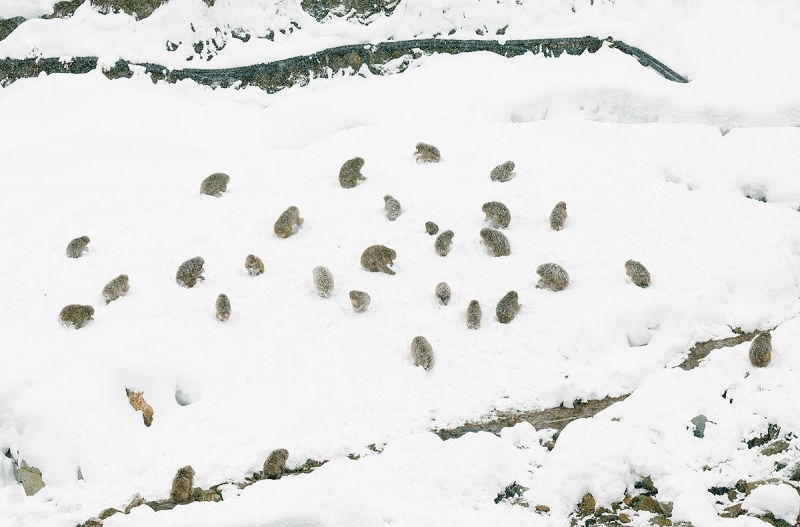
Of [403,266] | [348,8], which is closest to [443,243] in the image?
[403,266]

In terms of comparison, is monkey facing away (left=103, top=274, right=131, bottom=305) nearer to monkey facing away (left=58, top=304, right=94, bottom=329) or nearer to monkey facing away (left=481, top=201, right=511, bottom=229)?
monkey facing away (left=58, top=304, right=94, bottom=329)

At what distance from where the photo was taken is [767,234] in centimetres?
733

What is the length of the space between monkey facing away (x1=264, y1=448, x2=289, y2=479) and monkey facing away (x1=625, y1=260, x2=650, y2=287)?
3917 millimetres

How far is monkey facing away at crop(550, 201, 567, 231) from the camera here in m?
7.44

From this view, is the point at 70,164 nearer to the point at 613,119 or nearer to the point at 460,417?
the point at 460,417

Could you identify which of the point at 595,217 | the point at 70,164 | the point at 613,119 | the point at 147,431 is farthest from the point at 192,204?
the point at 613,119

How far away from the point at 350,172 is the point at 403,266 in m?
1.74

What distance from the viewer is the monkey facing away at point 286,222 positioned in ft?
24.6

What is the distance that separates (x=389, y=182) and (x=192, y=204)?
2446mm

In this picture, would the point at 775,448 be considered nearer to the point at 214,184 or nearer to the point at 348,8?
the point at 214,184

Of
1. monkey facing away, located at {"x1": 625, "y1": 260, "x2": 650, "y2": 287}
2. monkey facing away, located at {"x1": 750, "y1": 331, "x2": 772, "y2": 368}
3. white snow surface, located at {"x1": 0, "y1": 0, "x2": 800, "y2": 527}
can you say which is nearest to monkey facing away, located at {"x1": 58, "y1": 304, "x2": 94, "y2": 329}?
white snow surface, located at {"x1": 0, "y1": 0, "x2": 800, "y2": 527}

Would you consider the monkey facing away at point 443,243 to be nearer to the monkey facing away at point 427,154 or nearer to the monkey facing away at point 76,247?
the monkey facing away at point 427,154

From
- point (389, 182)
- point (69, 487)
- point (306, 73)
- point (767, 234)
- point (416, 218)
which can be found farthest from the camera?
point (306, 73)

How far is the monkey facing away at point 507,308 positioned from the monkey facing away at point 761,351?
2121mm
